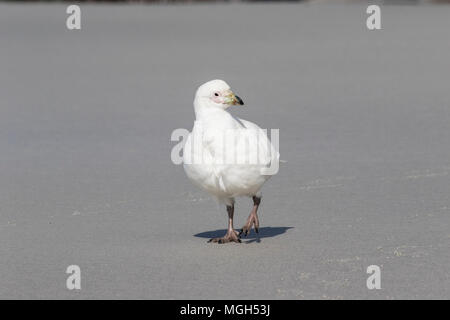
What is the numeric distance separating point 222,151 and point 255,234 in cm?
113

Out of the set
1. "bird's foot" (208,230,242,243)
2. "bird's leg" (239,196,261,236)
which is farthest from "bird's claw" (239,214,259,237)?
"bird's foot" (208,230,242,243)

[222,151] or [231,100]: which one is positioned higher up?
[231,100]

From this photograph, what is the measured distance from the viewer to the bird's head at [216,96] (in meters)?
8.32

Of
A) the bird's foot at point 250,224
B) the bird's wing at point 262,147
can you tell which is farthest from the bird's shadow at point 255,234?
the bird's wing at point 262,147

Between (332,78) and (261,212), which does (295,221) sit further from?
(332,78)

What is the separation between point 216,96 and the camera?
835 centimetres

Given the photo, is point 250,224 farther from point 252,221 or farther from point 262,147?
point 262,147

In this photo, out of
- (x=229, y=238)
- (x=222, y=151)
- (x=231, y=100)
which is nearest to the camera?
(x=222, y=151)

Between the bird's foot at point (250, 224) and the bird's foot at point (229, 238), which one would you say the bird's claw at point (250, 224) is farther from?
the bird's foot at point (229, 238)

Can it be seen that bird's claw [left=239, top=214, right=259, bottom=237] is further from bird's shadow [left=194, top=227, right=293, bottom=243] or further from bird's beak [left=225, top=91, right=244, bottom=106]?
bird's beak [left=225, top=91, right=244, bottom=106]

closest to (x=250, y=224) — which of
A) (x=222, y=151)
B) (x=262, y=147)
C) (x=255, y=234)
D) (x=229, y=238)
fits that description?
(x=229, y=238)

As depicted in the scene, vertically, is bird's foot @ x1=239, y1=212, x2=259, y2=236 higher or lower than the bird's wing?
lower

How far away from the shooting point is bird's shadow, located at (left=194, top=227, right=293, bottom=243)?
889 cm

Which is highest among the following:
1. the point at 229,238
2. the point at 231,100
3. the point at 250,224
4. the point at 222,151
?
the point at 231,100
